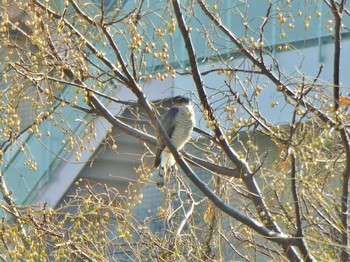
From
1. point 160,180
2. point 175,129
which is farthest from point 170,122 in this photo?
point 160,180

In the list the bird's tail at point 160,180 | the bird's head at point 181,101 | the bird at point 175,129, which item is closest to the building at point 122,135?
the bird's head at point 181,101

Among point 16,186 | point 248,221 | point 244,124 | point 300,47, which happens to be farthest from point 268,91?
point 248,221

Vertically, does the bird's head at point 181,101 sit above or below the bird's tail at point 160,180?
above

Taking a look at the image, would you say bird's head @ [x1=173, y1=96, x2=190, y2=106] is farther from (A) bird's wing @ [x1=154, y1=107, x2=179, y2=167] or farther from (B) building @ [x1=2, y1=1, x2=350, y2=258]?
(B) building @ [x1=2, y1=1, x2=350, y2=258]

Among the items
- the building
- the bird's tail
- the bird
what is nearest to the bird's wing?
the bird

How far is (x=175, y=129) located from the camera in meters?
6.48

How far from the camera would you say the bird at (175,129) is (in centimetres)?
605

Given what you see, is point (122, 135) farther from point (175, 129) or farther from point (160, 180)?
point (160, 180)

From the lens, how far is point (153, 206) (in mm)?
10766

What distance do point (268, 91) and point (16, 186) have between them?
242 centimetres

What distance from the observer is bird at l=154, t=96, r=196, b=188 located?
6.05m

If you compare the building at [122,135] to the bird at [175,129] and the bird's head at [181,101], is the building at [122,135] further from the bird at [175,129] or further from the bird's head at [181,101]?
the bird at [175,129]

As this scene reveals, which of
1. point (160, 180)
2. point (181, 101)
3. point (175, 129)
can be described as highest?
point (181, 101)

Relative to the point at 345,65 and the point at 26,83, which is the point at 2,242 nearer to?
the point at 26,83
